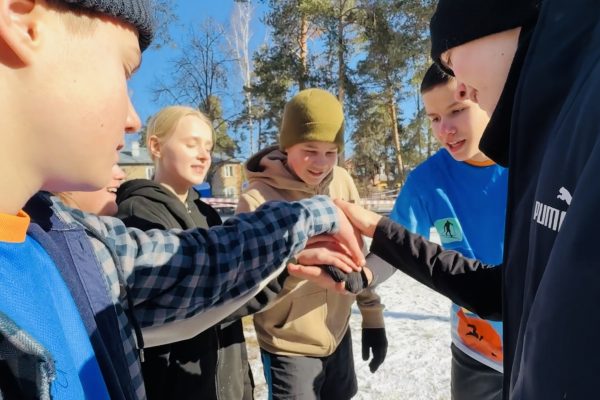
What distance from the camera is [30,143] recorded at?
0.72 meters

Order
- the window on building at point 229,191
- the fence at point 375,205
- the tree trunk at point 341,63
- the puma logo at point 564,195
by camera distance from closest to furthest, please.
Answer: the puma logo at point 564,195, the tree trunk at point 341,63, the fence at point 375,205, the window on building at point 229,191

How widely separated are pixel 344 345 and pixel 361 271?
80 centimetres

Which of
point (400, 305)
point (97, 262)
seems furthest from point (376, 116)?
point (97, 262)

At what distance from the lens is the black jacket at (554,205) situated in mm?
378

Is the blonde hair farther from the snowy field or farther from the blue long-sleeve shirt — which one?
the snowy field

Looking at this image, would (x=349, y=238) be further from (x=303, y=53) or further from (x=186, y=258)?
(x=303, y=53)

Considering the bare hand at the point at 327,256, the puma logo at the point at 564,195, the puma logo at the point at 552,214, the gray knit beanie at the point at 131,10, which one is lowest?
the bare hand at the point at 327,256

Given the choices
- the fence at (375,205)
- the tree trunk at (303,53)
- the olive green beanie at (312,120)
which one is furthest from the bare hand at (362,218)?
the fence at (375,205)

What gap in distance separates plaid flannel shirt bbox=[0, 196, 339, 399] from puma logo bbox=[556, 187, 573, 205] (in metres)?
0.92

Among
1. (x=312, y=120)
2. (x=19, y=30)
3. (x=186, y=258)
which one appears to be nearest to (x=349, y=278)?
(x=186, y=258)

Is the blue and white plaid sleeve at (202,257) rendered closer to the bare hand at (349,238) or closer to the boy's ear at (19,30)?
the bare hand at (349,238)

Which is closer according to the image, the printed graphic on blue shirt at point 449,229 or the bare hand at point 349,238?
the bare hand at point 349,238

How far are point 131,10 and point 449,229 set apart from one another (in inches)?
73.6

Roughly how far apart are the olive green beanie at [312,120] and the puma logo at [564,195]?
1.87 metres
